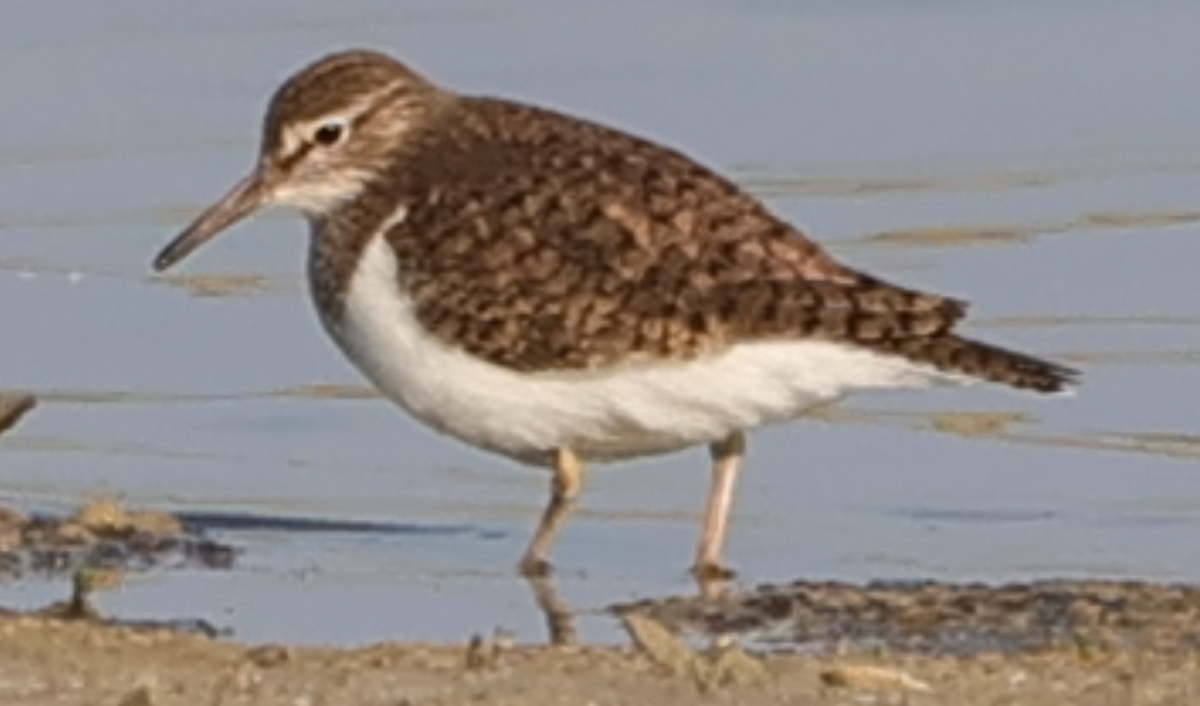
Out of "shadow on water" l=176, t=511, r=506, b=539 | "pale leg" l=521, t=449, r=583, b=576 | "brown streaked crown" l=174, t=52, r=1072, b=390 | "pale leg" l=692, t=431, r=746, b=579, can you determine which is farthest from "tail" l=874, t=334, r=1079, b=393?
"shadow on water" l=176, t=511, r=506, b=539

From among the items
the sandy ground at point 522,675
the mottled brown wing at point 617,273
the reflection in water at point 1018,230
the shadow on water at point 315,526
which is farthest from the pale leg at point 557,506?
the reflection in water at point 1018,230

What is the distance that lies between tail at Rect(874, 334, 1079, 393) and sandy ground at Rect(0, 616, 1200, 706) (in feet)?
4.78

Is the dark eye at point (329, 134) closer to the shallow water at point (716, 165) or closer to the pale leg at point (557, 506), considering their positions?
the shallow water at point (716, 165)

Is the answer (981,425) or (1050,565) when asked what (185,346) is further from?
(1050,565)

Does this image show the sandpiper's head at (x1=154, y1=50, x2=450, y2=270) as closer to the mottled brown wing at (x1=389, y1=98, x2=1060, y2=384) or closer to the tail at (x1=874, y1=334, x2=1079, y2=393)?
the mottled brown wing at (x1=389, y1=98, x2=1060, y2=384)

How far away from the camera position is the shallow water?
36.2 ft

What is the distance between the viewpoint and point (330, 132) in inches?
441

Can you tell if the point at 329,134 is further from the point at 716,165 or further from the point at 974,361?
the point at 716,165

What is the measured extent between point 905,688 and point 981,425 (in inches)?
164

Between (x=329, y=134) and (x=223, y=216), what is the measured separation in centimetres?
33

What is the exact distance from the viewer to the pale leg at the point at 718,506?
425 inches

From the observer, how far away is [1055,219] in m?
13.9

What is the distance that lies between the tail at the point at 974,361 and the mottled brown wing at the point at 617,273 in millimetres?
11

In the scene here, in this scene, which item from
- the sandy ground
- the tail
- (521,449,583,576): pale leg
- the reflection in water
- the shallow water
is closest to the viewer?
the sandy ground
